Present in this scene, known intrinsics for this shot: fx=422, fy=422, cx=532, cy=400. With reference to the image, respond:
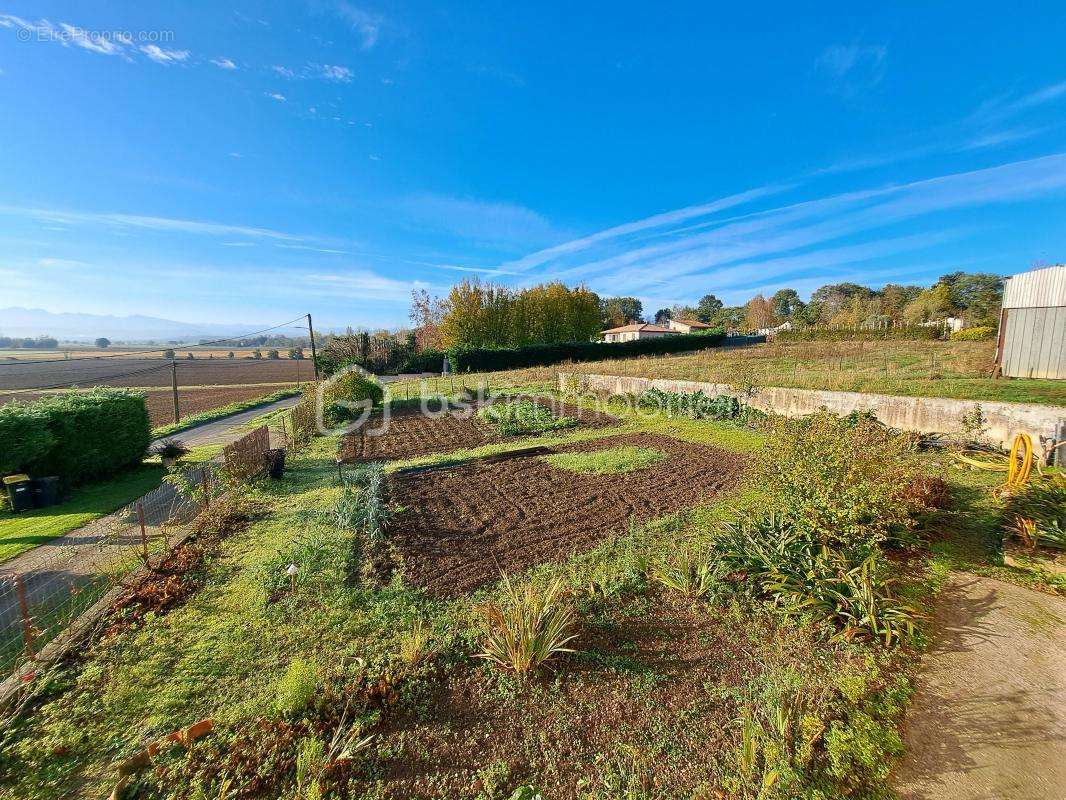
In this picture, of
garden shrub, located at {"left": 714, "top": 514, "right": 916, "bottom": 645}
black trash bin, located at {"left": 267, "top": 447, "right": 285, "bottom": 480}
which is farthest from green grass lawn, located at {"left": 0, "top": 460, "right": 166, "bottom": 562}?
garden shrub, located at {"left": 714, "top": 514, "right": 916, "bottom": 645}

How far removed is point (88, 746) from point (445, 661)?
6.59 ft

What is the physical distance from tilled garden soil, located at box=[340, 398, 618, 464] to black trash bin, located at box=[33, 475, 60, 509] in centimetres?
420

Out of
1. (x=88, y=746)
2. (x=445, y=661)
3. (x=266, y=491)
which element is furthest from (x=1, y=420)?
(x=445, y=661)

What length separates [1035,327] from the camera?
33.3 ft

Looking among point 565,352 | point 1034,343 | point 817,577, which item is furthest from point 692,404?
point 565,352

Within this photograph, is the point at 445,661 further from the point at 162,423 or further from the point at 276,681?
the point at 162,423

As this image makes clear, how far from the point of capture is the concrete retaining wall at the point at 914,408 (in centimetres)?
674

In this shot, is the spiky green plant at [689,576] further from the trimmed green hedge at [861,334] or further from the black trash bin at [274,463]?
the trimmed green hedge at [861,334]

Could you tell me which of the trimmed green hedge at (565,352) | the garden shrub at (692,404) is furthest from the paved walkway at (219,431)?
the trimmed green hedge at (565,352)

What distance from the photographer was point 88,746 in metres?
2.42

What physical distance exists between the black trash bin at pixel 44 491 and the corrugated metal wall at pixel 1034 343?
788 inches

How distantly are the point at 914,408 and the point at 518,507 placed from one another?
819cm

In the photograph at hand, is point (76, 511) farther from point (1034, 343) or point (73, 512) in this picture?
point (1034, 343)

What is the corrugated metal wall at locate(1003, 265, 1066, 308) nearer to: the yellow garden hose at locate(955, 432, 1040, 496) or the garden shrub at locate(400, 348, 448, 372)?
the yellow garden hose at locate(955, 432, 1040, 496)
